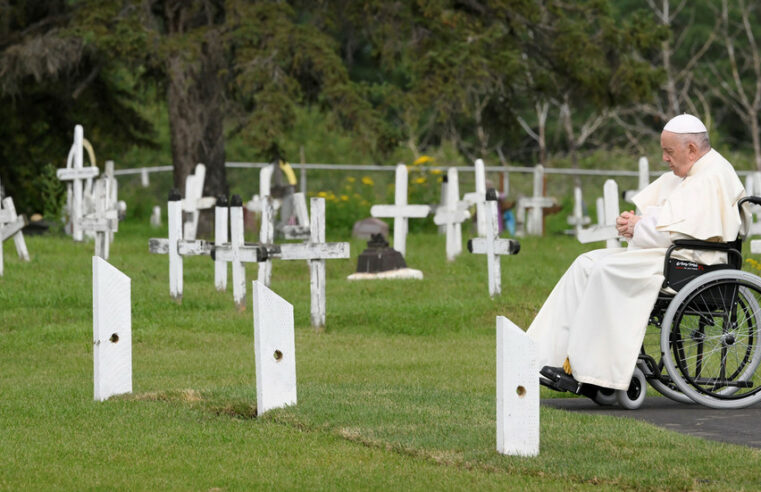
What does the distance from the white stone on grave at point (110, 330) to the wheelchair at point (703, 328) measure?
106 inches

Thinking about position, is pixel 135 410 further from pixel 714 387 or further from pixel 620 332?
pixel 714 387

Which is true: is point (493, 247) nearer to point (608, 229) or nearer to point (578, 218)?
point (608, 229)

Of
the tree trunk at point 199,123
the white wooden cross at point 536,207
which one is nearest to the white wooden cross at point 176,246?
the tree trunk at point 199,123

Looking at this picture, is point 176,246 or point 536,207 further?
point 536,207

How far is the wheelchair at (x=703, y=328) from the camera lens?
822cm

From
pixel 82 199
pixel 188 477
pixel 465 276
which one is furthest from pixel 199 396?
pixel 82 199

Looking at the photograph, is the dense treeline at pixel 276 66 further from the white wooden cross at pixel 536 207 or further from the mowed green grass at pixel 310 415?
the mowed green grass at pixel 310 415

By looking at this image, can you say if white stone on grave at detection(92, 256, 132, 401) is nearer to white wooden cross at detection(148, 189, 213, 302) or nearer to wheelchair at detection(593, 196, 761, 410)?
wheelchair at detection(593, 196, 761, 410)

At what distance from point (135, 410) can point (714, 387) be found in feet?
10.5

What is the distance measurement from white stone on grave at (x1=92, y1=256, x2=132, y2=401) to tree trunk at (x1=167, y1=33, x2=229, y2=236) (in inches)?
591

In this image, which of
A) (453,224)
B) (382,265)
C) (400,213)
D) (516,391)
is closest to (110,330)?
(516,391)

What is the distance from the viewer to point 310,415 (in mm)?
7777

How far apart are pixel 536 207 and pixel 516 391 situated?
2046 centimetres

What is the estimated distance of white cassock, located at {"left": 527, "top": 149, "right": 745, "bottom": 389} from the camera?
8094mm
